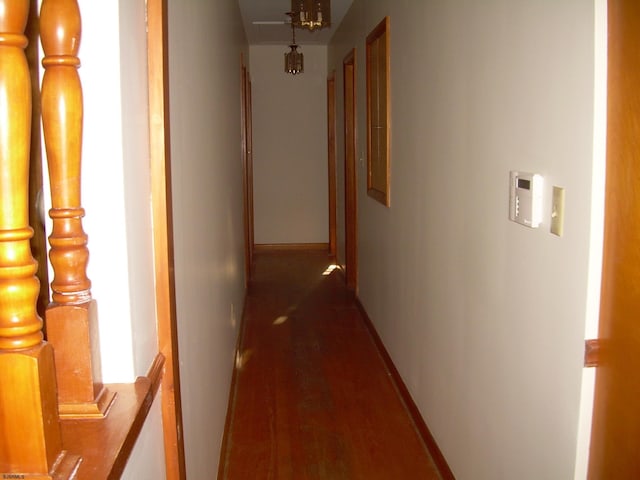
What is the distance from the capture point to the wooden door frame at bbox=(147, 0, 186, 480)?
1.19 m

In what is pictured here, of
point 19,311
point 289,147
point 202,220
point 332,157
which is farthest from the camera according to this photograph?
point 289,147

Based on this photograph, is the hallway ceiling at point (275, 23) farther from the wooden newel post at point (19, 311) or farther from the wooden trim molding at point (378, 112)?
the wooden newel post at point (19, 311)

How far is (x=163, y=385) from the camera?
1252mm

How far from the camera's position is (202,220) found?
2.19 m

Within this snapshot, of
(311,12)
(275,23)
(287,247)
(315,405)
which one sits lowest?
(315,405)

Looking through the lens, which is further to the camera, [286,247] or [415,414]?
[286,247]

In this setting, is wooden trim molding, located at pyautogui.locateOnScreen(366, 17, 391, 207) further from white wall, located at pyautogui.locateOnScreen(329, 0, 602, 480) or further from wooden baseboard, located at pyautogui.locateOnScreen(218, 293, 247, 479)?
wooden baseboard, located at pyautogui.locateOnScreen(218, 293, 247, 479)

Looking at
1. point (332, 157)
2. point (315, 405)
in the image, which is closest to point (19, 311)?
point (315, 405)

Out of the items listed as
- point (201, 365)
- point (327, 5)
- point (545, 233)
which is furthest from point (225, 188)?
point (545, 233)

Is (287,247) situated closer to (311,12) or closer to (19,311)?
(311,12)

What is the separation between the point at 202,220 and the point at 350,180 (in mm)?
3433

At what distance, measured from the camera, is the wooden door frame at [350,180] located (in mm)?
5273

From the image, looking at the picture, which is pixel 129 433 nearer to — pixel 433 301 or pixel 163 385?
pixel 163 385

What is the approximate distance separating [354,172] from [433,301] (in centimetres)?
271
